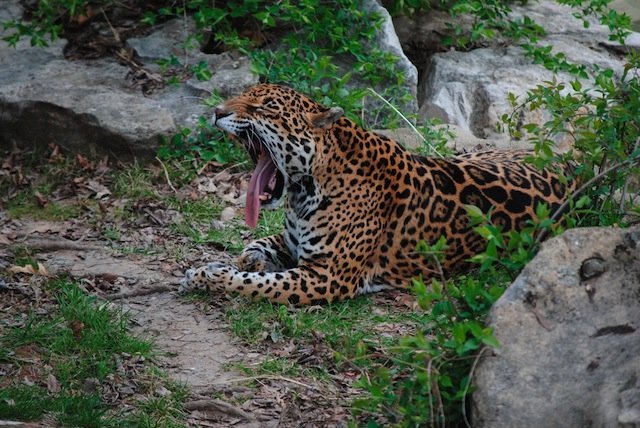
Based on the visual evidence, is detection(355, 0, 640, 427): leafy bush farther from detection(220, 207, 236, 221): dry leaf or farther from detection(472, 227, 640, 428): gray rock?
detection(220, 207, 236, 221): dry leaf

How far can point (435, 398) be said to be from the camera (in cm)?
539

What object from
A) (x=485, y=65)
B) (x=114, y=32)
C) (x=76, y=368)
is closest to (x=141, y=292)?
(x=76, y=368)

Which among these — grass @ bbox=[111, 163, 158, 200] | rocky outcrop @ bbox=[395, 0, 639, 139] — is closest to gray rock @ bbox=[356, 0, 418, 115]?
rocky outcrop @ bbox=[395, 0, 639, 139]

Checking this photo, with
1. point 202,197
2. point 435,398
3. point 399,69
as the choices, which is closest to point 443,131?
point 399,69

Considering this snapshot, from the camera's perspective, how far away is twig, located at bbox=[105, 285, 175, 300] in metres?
8.28

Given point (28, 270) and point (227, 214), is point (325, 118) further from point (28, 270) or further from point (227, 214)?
point (28, 270)

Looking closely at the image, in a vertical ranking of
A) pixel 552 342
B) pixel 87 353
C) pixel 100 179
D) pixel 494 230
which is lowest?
pixel 100 179

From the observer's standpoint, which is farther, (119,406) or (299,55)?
(299,55)

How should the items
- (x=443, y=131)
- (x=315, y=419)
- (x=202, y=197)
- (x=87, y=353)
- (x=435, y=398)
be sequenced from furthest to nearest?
(x=443, y=131), (x=202, y=197), (x=87, y=353), (x=315, y=419), (x=435, y=398)

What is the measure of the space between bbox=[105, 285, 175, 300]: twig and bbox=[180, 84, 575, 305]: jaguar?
238 mm

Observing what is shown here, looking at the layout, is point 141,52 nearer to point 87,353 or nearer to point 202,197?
point 202,197

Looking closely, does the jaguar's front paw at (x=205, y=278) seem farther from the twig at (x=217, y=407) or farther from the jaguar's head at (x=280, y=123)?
the twig at (x=217, y=407)

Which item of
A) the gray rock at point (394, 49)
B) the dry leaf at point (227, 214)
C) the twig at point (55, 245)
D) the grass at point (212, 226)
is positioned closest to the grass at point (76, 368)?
the twig at point (55, 245)

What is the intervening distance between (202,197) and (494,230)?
531 centimetres
